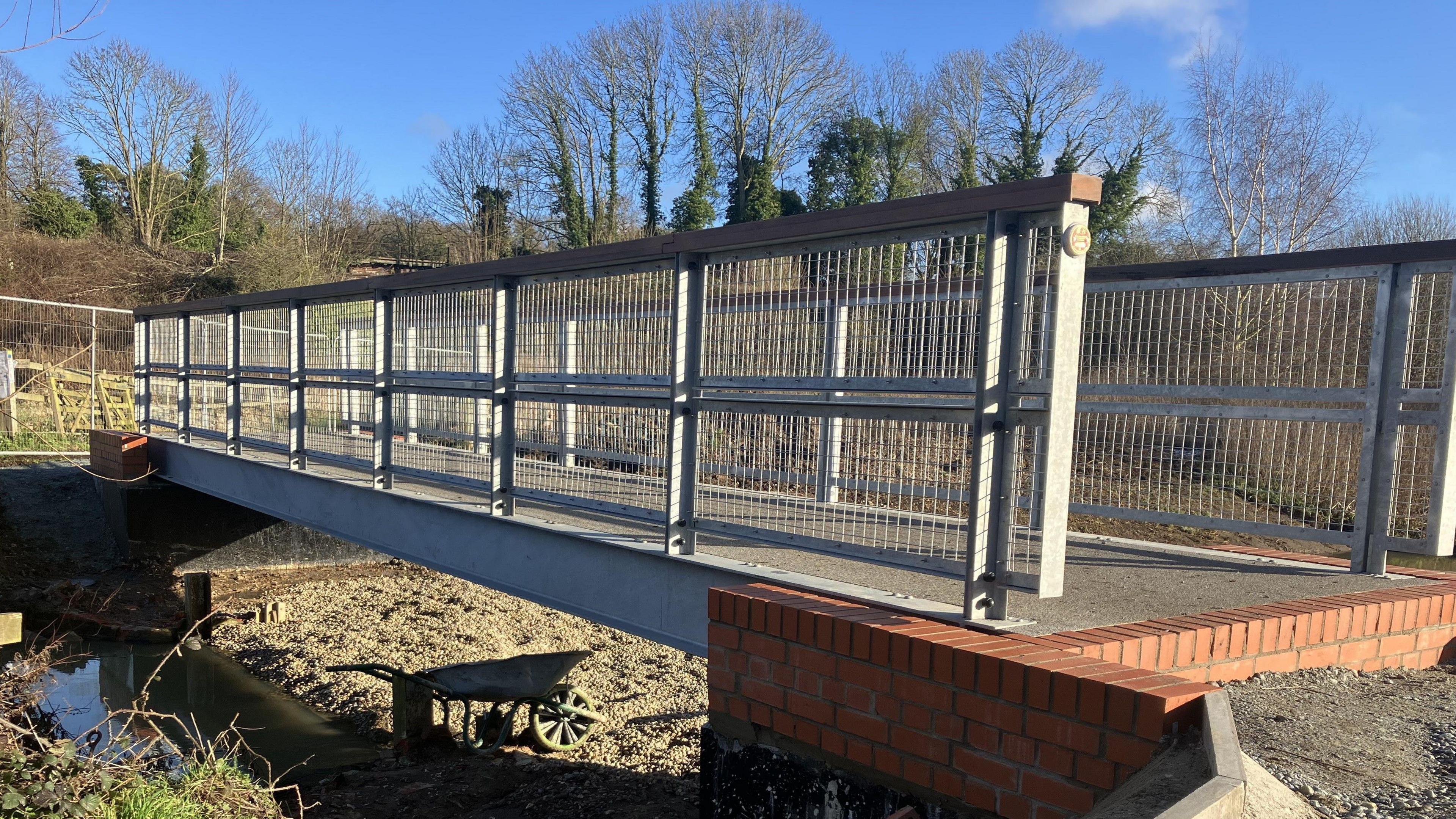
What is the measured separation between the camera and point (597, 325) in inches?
203

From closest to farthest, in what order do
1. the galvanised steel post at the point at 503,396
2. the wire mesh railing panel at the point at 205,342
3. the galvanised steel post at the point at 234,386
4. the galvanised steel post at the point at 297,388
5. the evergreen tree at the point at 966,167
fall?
the galvanised steel post at the point at 503,396, the galvanised steel post at the point at 297,388, the galvanised steel post at the point at 234,386, the wire mesh railing panel at the point at 205,342, the evergreen tree at the point at 966,167

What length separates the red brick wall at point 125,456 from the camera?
11375 millimetres

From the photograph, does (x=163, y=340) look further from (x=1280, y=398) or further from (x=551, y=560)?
(x=1280, y=398)

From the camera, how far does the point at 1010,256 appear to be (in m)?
3.21

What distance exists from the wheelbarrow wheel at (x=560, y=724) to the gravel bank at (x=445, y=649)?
3.9 inches

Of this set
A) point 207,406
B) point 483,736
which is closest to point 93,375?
point 207,406

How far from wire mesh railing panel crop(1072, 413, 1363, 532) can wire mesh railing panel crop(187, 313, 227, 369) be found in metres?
8.96

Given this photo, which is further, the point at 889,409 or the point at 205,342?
the point at 205,342

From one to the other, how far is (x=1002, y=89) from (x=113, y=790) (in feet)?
110

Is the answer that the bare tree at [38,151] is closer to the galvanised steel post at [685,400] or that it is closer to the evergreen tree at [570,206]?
the evergreen tree at [570,206]

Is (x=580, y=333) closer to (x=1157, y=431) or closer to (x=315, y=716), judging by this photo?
(x=1157, y=431)

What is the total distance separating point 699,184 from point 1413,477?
1231 inches

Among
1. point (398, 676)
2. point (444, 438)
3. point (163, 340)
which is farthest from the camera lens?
point (163, 340)

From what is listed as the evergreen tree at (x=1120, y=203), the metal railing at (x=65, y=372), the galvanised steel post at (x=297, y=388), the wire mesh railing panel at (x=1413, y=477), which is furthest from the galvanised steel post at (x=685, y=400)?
the evergreen tree at (x=1120, y=203)
